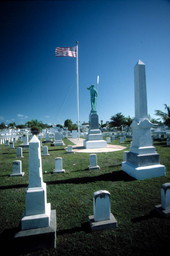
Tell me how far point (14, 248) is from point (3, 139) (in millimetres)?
21596

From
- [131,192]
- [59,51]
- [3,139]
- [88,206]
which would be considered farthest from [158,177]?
[3,139]

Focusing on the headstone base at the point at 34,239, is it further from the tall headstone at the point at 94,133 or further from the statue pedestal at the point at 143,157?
the tall headstone at the point at 94,133

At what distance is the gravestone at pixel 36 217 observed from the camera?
217cm

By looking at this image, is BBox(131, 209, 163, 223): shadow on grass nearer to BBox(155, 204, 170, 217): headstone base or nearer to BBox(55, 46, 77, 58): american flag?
BBox(155, 204, 170, 217): headstone base

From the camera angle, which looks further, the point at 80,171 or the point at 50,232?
the point at 80,171

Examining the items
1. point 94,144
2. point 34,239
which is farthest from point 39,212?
point 94,144

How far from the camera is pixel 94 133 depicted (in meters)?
12.9

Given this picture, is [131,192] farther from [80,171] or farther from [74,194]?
[80,171]

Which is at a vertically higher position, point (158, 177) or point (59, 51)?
point (59, 51)

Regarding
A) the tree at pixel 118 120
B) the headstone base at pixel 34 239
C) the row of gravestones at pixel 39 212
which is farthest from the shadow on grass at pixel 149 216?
the tree at pixel 118 120

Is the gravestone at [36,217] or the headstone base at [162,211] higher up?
the gravestone at [36,217]

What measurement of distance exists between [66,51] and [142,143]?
14.9 meters

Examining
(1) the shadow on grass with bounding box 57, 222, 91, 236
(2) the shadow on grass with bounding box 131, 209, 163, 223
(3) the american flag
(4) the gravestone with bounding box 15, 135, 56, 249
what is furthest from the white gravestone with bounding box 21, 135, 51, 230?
(3) the american flag

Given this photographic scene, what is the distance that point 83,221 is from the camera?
2770 mm
